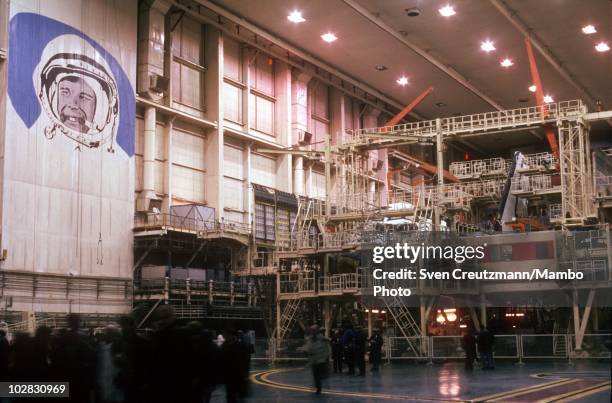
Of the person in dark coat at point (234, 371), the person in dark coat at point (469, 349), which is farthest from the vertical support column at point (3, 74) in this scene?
the person in dark coat at point (234, 371)

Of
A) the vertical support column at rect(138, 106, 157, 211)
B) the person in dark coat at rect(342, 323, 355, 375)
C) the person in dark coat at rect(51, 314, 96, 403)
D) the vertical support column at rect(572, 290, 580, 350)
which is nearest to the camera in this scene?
the person in dark coat at rect(51, 314, 96, 403)

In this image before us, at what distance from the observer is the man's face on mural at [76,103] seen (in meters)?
41.5

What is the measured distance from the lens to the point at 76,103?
42344mm

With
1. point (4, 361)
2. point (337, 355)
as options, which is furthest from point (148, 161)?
point (4, 361)

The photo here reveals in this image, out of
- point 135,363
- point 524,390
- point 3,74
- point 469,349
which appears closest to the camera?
point 135,363

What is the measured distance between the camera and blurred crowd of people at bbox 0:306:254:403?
998 centimetres

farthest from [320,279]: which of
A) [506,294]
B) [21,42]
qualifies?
[21,42]

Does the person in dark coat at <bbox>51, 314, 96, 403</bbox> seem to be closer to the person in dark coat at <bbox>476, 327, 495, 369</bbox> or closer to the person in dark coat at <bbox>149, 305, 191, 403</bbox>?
the person in dark coat at <bbox>149, 305, 191, 403</bbox>

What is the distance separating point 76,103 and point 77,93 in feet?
1.74

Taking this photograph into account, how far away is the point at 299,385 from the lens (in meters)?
24.3

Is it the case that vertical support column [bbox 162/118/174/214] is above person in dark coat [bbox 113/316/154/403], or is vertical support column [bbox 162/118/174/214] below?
above

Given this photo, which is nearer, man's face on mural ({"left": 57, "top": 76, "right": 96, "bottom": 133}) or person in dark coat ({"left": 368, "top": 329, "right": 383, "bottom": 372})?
person in dark coat ({"left": 368, "top": 329, "right": 383, "bottom": 372})

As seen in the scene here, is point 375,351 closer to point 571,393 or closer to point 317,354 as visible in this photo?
point 317,354

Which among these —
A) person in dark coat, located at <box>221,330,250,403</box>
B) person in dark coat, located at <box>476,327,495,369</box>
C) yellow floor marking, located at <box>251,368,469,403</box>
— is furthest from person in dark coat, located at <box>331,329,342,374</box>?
person in dark coat, located at <box>221,330,250,403</box>
